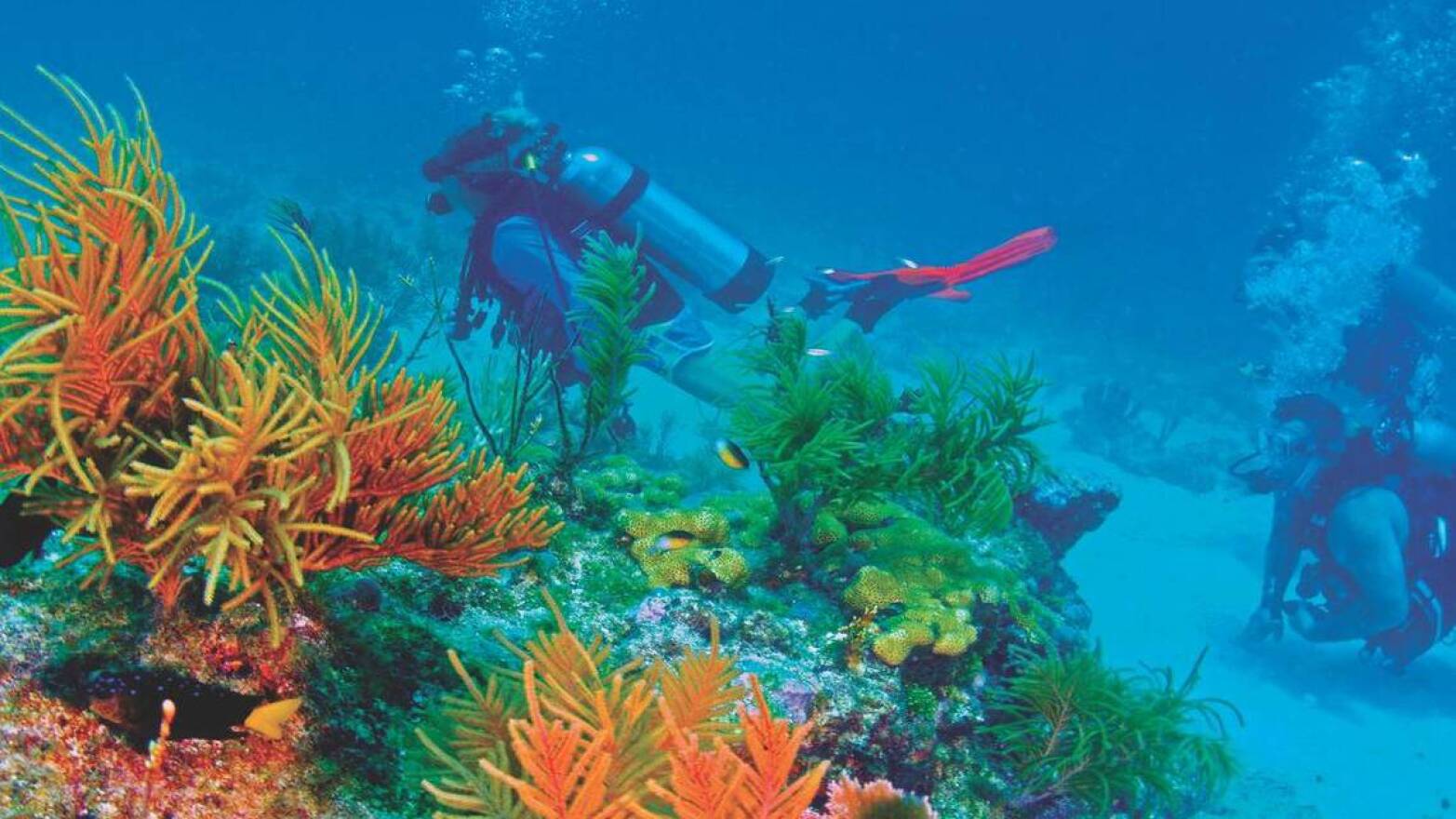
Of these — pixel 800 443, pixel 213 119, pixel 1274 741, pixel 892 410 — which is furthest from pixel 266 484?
pixel 213 119

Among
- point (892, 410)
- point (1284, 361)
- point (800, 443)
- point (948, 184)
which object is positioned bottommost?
point (800, 443)

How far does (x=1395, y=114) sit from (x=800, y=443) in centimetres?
4704

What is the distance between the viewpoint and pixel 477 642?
2967mm

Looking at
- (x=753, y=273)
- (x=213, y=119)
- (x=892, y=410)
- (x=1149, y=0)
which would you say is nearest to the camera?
(x=892, y=410)

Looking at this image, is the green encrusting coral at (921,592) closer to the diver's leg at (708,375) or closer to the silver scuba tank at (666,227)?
the diver's leg at (708,375)

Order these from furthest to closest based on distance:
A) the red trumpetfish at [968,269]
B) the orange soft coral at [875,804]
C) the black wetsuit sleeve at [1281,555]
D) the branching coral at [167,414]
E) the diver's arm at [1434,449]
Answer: the black wetsuit sleeve at [1281,555] < the diver's arm at [1434,449] < the red trumpetfish at [968,269] < the orange soft coral at [875,804] < the branching coral at [167,414]

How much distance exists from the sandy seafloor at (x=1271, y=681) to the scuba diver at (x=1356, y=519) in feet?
2.25

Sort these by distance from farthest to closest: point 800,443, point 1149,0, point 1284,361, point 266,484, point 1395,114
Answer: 1. point 1149,0
2. point 1395,114
3. point 1284,361
4. point 800,443
5. point 266,484

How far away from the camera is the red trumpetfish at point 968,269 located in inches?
284

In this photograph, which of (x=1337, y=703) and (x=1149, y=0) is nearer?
(x=1337, y=703)

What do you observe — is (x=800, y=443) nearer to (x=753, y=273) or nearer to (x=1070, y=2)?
(x=753, y=273)

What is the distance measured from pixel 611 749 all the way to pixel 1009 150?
51336 millimetres

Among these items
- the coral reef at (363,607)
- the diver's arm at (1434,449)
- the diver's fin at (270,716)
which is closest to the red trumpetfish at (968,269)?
Answer: the coral reef at (363,607)

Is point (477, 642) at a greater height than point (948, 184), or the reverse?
point (948, 184)
